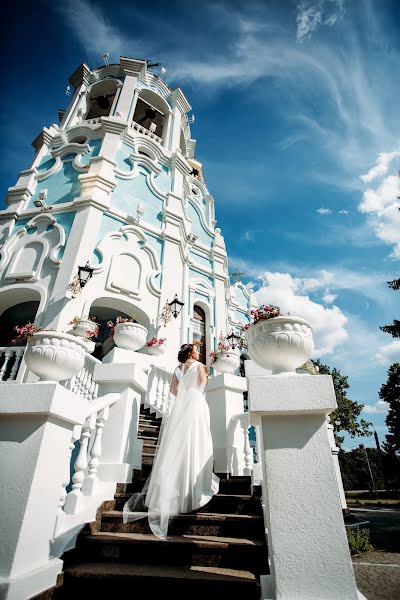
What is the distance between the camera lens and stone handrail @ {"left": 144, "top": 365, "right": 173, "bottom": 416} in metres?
6.64

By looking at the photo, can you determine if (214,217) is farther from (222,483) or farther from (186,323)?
(222,483)

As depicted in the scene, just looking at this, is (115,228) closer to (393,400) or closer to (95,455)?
(95,455)

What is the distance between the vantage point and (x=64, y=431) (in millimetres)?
2775

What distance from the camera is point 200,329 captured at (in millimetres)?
12531

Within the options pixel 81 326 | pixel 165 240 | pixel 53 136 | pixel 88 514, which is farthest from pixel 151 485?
pixel 53 136

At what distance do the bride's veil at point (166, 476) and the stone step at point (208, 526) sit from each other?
85 millimetres

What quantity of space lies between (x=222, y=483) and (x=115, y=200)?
33.9 feet

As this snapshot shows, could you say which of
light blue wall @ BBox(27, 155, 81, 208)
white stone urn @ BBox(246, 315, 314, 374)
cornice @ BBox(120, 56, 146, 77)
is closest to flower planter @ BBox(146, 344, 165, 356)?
white stone urn @ BBox(246, 315, 314, 374)

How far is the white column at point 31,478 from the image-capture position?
223cm

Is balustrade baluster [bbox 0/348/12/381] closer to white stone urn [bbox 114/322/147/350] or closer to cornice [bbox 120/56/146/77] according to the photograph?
white stone urn [bbox 114/322/147/350]

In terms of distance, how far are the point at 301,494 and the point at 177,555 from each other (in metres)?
1.53

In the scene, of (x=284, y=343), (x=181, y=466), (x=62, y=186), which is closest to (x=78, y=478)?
(x=181, y=466)

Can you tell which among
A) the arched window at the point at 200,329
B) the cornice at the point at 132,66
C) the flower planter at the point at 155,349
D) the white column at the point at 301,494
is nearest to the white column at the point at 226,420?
the white column at the point at 301,494

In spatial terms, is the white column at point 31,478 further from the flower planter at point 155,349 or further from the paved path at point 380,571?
the flower planter at point 155,349
